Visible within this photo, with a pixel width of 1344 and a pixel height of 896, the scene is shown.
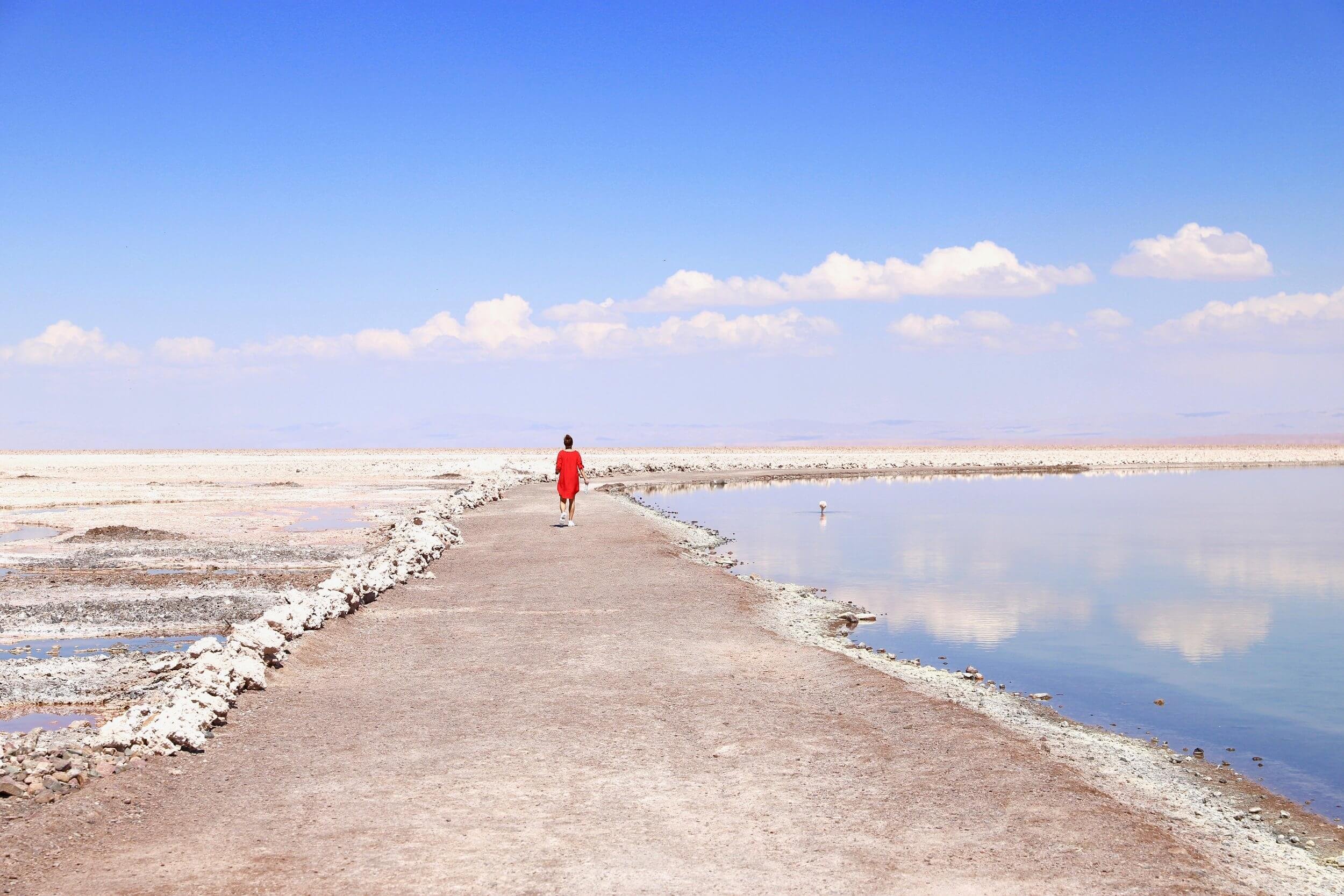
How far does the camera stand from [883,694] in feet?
30.4

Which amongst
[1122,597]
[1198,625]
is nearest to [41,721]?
[1198,625]

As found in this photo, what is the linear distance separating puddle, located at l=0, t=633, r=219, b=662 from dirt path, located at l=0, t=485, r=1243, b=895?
217cm

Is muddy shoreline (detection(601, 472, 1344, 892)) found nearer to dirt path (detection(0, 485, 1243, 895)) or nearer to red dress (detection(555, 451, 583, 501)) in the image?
dirt path (detection(0, 485, 1243, 895))

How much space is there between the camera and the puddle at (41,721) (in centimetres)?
884

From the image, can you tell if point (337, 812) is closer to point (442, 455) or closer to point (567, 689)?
point (567, 689)

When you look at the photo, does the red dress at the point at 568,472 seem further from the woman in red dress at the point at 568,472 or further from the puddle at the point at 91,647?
the puddle at the point at 91,647

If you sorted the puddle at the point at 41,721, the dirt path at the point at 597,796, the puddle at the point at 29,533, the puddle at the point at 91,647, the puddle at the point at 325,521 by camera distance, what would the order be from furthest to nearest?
1. the puddle at the point at 325,521
2. the puddle at the point at 29,533
3. the puddle at the point at 91,647
4. the puddle at the point at 41,721
5. the dirt path at the point at 597,796

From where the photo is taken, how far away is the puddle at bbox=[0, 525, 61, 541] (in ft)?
78.5

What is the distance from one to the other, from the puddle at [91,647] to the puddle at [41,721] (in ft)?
6.21

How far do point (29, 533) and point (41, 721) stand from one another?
60.7ft

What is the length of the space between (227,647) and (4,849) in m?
3.81

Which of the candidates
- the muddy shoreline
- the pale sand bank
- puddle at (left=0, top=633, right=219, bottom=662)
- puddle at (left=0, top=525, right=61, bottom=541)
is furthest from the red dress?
puddle at (left=0, top=525, right=61, bottom=541)

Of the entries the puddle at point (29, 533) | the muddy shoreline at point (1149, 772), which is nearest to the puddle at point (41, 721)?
the muddy shoreline at point (1149, 772)

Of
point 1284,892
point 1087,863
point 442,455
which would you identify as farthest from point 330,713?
point 442,455
